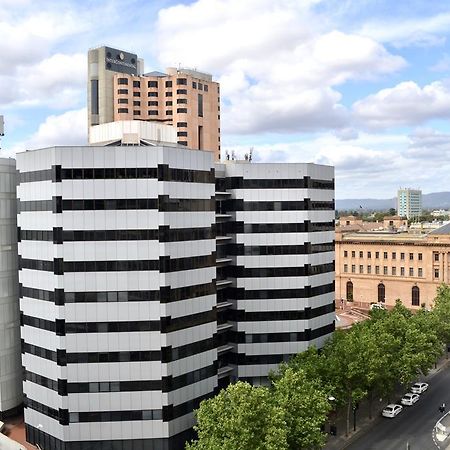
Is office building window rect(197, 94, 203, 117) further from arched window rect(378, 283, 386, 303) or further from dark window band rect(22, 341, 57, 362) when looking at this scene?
dark window band rect(22, 341, 57, 362)

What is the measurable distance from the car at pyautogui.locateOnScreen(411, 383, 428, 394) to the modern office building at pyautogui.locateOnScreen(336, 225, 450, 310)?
6228cm

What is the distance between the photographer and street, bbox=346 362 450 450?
70375 millimetres

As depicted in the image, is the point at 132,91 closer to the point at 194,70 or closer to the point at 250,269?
the point at 194,70

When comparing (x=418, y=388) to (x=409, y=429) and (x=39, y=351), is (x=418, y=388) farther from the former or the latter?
(x=39, y=351)

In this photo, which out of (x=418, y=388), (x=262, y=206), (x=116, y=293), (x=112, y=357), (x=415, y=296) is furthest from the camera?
(x=415, y=296)

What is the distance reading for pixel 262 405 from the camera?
5469cm

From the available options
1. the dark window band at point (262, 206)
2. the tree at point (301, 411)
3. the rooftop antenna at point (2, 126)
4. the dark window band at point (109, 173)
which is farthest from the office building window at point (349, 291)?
the rooftop antenna at point (2, 126)

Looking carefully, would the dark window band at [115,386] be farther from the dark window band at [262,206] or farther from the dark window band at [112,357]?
the dark window band at [262,206]

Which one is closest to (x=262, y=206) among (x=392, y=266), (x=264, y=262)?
(x=264, y=262)

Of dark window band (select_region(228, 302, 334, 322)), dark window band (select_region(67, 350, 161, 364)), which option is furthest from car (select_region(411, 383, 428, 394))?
dark window band (select_region(67, 350, 161, 364))

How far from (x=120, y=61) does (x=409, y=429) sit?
142m

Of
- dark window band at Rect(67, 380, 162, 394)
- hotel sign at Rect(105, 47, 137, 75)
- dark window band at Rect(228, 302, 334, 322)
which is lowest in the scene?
dark window band at Rect(67, 380, 162, 394)

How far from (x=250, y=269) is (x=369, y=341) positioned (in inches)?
792

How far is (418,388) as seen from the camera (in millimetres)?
89438
